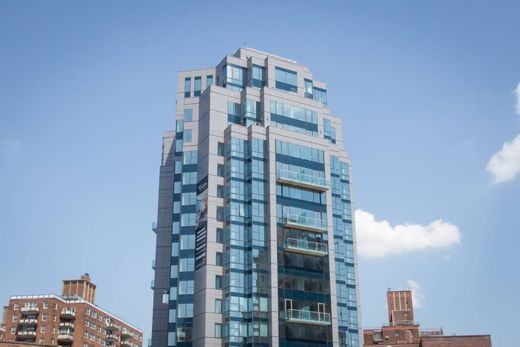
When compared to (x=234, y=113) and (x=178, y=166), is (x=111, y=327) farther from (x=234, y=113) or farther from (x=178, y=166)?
(x=234, y=113)

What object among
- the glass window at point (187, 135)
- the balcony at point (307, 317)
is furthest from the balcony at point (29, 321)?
the balcony at point (307, 317)

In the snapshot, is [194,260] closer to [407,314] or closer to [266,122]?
[266,122]

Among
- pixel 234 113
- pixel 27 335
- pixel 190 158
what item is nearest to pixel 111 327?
pixel 27 335

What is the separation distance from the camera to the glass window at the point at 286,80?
362 ft

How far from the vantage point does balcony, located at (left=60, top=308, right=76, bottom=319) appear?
161750 millimetres

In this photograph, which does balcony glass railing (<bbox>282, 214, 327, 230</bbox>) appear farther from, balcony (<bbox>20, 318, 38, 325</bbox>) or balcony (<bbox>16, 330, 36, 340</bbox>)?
balcony (<bbox>16, 330, 36, 340</bbox>)

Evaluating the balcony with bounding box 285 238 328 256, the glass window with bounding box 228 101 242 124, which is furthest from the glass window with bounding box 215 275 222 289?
the glass window with bounding box 228 101 242 124

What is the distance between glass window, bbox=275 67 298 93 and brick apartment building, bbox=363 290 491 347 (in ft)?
150

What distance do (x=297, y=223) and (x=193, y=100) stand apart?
29.4 metres

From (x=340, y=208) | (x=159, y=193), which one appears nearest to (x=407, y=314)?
(x=340, y=208)

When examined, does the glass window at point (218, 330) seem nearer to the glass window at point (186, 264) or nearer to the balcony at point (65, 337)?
the glass window at point (186, 264)

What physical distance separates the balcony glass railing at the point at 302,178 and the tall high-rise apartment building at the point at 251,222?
0.19m

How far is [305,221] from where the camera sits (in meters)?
98.6

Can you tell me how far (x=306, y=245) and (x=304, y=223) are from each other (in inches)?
122
